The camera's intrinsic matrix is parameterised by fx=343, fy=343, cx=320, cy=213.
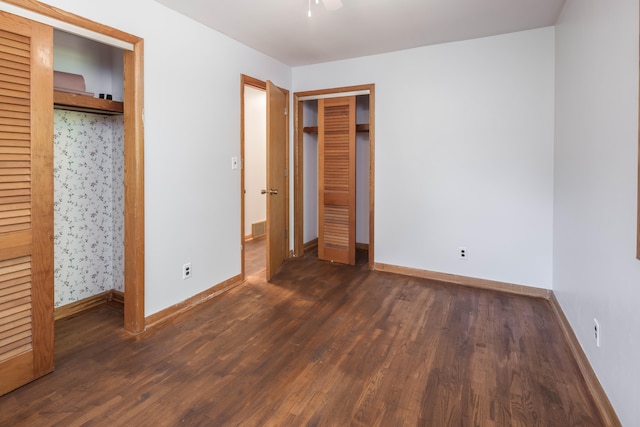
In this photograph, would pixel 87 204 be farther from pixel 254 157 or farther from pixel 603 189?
pixel 603 189

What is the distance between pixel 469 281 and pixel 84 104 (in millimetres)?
3682

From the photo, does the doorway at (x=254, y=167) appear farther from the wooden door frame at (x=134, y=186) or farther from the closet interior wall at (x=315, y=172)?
the wooden door frame at (x=134, y=186)

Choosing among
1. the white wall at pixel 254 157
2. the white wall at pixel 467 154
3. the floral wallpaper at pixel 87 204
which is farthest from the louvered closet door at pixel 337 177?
the floral wallpaper at pixel 87 204

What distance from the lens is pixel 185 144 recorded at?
2.83 metres

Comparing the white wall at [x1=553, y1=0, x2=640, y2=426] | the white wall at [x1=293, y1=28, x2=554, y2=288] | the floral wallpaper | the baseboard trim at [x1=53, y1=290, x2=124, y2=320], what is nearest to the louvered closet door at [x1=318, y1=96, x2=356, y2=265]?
the white wall at [x1=293, y1=28, x2=554, y2=288]

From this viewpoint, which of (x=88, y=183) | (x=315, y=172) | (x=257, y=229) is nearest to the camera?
(x=88, y=183)

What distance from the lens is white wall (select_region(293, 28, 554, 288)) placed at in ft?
10.3

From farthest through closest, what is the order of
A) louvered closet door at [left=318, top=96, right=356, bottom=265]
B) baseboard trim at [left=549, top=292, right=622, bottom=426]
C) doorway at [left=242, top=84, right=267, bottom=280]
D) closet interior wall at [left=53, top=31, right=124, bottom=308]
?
doorway at [left=242, top=84, right=267, bottom=280]
louvered closet door at [left=318, top=96, right=356, bottom=265]
closet interior wall at [left=53, top=31, right=124, bottom=308]
baseboard trim at [left=549, top=292, right=622, bottom=426]

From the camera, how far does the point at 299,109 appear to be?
4426 millimetres

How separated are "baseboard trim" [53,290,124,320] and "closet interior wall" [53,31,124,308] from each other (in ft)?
0.11

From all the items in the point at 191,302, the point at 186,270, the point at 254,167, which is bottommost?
the point at 191,302

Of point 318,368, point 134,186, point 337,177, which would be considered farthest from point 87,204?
point 337,177

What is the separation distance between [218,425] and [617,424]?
5.87 feet

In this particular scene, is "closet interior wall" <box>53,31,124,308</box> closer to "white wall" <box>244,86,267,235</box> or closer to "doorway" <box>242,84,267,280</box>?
"doorway" <box>242,84,267,280</box>
